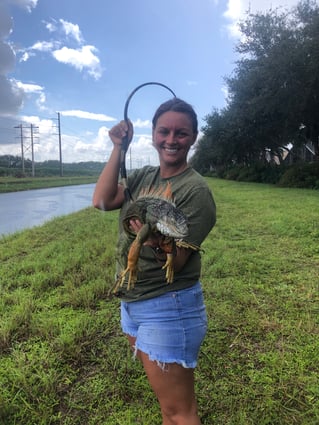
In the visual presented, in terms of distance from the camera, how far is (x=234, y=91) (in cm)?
2608

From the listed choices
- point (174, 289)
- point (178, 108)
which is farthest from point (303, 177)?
point (174, 289)

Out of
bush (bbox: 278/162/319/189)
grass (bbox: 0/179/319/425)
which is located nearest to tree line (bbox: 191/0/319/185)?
bush (bbox: 278/162/319/189)

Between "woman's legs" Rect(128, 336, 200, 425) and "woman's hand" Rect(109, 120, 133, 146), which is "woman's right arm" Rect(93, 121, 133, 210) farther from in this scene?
"woman's legs" Rect(128, 336, 200, 425)

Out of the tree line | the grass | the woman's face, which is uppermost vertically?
the tree line

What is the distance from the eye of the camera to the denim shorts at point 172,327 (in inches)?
Result: 68.8

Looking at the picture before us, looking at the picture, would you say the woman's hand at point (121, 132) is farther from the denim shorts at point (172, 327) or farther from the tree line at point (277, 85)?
the tree line at point (277, 85)

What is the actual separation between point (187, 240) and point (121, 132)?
2.15 ft

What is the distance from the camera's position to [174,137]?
1.83m

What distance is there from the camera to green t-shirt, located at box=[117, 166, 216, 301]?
5.68 feet

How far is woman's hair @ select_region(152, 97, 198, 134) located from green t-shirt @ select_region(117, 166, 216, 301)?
26cm

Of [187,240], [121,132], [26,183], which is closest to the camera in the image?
[187,240]

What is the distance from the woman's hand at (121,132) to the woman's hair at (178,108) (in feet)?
0.50

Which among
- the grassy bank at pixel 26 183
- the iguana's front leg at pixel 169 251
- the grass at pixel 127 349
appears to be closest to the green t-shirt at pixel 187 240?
the iguana's front leg at pixel 169 251

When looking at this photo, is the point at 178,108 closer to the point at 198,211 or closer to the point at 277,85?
the point at 198,211
